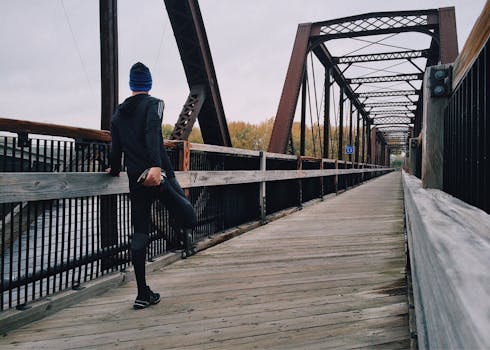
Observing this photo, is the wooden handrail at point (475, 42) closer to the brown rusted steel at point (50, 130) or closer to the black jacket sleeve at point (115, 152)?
the black jacket sleeve at point (115, 152)

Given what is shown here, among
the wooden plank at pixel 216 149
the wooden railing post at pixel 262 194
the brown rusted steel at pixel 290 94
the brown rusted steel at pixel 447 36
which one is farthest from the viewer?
the brown rusted steel at pixel 447 36

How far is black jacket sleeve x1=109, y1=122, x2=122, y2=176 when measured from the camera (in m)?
2.38

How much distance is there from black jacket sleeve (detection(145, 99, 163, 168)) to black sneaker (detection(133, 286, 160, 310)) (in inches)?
30.7

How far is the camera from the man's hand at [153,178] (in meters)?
2.20

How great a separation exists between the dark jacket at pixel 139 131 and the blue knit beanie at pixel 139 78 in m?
0.07

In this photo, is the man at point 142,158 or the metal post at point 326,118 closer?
the man at point 142,158

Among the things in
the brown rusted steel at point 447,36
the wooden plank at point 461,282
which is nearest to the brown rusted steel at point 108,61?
the wooden plank at point 461,282

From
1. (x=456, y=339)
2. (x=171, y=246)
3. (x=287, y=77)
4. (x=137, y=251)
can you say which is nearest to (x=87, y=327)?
(x=137, y=251)

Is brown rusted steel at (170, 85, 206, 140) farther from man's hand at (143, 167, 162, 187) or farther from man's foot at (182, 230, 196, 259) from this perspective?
man's hand at (143, 167, 162, 187)

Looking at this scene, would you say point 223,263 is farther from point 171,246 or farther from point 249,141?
point 249,141

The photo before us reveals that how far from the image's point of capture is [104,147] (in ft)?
8.93

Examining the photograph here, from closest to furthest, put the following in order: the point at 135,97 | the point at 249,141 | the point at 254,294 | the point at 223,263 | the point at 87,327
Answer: the point at 87,327 → the point at 135,97 → the point at 254,294 → the point at 223,263 → the point at 249,141

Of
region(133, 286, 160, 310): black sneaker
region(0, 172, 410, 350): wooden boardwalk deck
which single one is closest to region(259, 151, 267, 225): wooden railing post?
region(0, 172, 410, 350): wooden boardwalk deck

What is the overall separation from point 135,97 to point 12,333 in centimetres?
141
